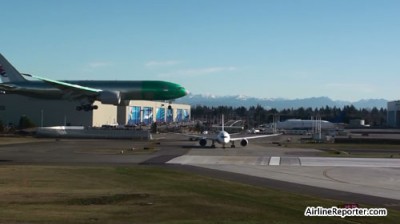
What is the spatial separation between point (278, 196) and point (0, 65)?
75.3 m

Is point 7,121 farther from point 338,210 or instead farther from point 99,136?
point 338,210

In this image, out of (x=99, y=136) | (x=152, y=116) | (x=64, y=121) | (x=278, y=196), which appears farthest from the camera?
(x=152, y=116)

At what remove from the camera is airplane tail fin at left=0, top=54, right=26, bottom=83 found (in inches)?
3497

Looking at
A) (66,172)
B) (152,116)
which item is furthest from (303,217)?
(152,116)

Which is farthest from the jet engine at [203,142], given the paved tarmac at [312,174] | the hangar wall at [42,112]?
the hangar wall at [42,112]

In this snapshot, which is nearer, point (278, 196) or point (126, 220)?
point (126, 220)

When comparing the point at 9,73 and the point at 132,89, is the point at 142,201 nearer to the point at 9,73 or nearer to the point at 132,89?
the point at 132,89

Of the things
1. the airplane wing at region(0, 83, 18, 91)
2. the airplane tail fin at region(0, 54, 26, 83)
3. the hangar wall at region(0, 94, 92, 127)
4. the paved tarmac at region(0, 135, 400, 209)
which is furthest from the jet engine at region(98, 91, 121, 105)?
the hangar wall at region(0, 94, 92, 127)

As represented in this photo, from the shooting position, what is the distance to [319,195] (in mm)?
28625

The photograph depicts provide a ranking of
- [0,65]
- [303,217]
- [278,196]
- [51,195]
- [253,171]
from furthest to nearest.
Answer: [0,65] < [253,171] < [278,196] < [51,195] < [303,217]

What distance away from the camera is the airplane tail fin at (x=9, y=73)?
291 feet

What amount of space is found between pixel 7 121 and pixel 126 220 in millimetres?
120852

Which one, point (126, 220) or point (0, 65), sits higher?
point (0, 65)

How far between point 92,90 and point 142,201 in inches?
2217
